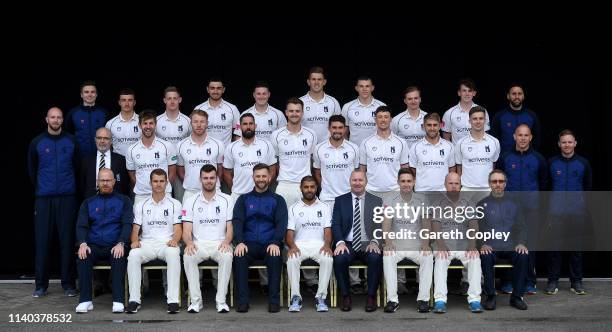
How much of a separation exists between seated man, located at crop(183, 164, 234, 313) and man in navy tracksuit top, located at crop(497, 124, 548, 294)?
2.45m

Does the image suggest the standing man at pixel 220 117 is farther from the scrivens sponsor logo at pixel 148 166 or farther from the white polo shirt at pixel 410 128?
the white polo shirt at pixel 410 128

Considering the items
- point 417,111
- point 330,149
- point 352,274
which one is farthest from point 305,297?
point 417,111

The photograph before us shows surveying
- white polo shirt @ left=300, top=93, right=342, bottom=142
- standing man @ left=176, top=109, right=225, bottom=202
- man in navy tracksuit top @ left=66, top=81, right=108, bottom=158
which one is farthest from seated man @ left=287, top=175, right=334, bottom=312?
man in navy tracksuit top @ left=66, top=81, right=108, bottom=158

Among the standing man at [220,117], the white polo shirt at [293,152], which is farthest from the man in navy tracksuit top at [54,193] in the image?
the white polo shirt at [293,152]

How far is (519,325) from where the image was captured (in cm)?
861

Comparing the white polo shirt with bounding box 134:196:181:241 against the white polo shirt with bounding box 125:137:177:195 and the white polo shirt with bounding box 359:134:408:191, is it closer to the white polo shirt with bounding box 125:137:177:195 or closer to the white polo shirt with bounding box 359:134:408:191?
the white polo shirt with bounding box 125:137:177:195

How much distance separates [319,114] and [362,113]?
1.31 ft

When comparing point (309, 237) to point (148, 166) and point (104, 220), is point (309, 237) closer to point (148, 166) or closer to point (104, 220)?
point (148, 166)

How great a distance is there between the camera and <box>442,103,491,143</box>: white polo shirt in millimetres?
10211

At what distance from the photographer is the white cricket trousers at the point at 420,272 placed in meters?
9.14

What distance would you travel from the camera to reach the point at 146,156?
9.85 meters

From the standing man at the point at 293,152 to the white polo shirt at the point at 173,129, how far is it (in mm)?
875

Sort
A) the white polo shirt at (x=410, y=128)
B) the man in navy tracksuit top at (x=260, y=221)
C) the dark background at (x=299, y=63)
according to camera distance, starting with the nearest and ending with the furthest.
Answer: the man in navy tracksuit top at (x=260, y=221) < the white polo shirt at (x=410, y=128) < the dark background at (x=299, y=63)

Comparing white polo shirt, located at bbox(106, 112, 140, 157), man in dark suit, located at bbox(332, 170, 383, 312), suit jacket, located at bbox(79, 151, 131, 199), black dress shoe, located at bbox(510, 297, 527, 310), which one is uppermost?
white polo shirt, located at bbox(106, 112, 140, 157)
